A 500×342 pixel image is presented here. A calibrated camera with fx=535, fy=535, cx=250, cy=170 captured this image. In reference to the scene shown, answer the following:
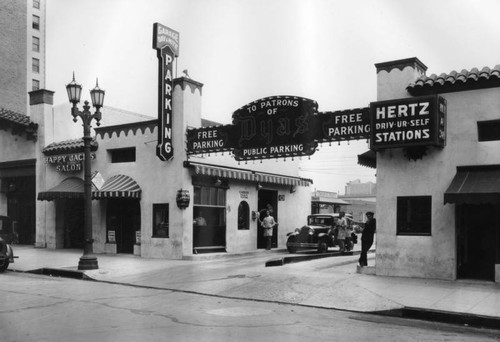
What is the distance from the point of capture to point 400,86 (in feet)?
46.4

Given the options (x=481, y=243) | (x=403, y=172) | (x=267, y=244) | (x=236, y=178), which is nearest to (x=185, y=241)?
(x=236, y=178)

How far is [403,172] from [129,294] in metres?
7.53

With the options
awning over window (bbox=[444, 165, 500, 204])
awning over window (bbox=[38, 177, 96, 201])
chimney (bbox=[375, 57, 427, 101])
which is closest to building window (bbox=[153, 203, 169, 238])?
awning over window (bbox=[38, 177, 96, 201])

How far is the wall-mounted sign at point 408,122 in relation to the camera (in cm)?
1284

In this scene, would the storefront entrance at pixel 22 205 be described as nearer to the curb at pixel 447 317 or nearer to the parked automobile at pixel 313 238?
the parked automobile at pixel 313 238

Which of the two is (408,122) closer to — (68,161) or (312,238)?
(312,238)

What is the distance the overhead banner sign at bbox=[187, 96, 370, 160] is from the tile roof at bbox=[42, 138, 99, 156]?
6.18 metres

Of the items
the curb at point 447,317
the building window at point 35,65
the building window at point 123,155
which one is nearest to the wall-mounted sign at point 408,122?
the curb at point 447,317

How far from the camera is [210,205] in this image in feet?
67.8

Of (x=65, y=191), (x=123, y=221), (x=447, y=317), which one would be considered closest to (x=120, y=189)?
(x=123, y=221)

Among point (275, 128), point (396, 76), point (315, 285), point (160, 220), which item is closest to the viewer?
point (315, 285)

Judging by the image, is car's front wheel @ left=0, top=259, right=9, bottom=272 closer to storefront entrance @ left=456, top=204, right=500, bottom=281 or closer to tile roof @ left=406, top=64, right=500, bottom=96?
tile roof @ left=406, top=64, right=500, bottom=96

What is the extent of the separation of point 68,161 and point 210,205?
6587 millimetres

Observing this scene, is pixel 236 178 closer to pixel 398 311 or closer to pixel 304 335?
pixel 398 311
